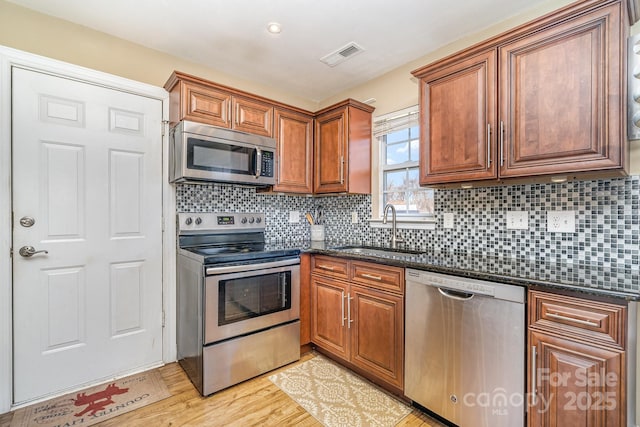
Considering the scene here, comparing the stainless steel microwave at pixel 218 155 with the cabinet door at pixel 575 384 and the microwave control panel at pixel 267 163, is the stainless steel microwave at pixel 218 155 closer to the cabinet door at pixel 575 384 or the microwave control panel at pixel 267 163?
the microwave control panel at pixel 267 163

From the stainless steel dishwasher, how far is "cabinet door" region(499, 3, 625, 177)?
0.73 m

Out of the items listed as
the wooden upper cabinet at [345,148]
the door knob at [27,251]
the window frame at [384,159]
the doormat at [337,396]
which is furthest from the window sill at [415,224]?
the door knob at [27,251]

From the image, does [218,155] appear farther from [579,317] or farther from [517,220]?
[579,317]

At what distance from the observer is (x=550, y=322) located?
132 centimetres

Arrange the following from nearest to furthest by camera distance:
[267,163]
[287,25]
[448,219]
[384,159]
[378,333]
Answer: [378,333] < [287,25] < [448,219] < [267,163] < [384,159]

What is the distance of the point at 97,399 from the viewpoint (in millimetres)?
1958

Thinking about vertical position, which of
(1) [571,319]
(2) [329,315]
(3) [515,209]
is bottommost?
(2) [329,315]

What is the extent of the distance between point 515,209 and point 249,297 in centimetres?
194

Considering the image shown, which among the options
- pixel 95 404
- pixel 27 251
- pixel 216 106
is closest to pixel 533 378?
pixel 95 404

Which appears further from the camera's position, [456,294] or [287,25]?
[287,25]

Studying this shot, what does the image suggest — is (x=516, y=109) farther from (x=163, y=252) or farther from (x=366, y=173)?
(x=163, y=252)

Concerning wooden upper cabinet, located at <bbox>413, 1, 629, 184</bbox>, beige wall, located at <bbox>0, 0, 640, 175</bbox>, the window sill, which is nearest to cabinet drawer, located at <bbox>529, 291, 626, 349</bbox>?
wooden upper cabinet, located at <bbox>413, 1, 629, 184</bbox>

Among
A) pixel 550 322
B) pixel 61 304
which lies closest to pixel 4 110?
pixel 61 304

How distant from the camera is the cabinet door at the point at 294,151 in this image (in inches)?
111
